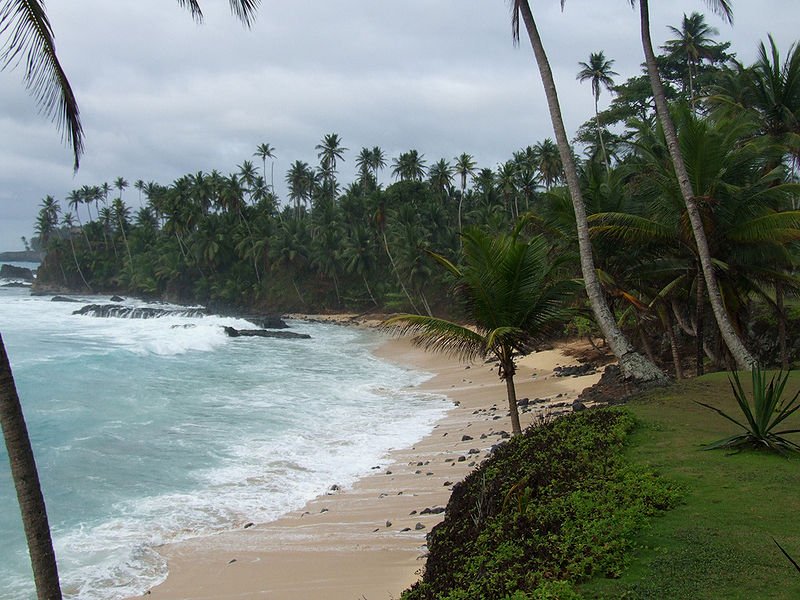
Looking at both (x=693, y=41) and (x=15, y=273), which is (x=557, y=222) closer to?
A: (x=693, y=41)

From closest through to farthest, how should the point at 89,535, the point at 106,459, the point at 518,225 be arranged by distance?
the point at 518,225
the point at 89,535
the point at 106,459

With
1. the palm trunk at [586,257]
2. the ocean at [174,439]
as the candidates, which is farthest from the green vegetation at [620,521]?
the ocean at [174,439]

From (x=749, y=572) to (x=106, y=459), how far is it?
1382 centimetres

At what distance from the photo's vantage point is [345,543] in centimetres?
880

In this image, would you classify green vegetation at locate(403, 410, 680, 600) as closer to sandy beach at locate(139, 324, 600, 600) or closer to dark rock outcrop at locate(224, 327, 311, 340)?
sandy beach at locate(139, 324, 600, 600)

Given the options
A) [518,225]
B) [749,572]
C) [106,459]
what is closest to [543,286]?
[518,225]


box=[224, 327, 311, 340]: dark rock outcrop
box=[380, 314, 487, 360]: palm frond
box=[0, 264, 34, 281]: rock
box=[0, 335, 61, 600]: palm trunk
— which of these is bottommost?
box=[224, 327, 311, 340]: dark rock outcrop

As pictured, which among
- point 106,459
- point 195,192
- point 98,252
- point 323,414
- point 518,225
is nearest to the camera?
point 518,225

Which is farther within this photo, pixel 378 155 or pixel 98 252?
pixel 98 252

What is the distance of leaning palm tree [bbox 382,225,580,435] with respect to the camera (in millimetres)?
9242

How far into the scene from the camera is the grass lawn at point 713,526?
3723mm

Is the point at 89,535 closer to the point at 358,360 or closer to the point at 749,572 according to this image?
the point at 749,572

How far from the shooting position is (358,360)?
31781 millimetres

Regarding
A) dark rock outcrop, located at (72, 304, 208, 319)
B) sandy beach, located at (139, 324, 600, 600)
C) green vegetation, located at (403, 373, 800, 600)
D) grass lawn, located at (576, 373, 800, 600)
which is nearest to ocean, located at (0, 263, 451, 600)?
sandy beach, located at (139, 324, 600, 600)
